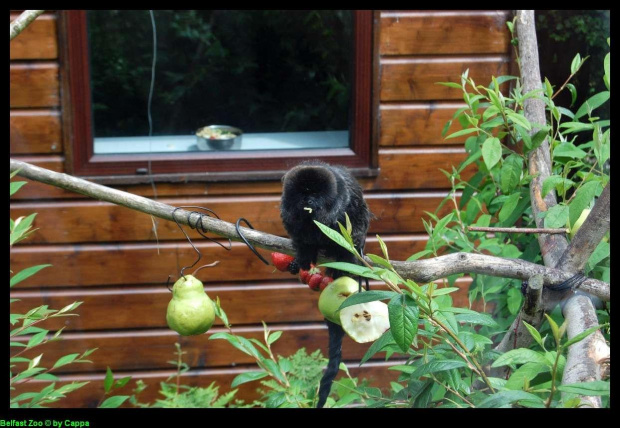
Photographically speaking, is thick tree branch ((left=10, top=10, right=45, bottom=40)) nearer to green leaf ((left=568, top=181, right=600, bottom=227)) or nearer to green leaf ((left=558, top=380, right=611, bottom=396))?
green leaf ((left=568, top=181, right=600, bottom=227))

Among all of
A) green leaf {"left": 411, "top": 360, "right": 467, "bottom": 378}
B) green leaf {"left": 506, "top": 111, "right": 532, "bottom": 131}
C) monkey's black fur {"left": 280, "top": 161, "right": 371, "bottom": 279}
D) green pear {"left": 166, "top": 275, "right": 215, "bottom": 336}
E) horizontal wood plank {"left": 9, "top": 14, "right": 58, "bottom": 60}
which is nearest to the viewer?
green leaf {"left": 411, "top": 360, "right": 467, "bottom": 378}

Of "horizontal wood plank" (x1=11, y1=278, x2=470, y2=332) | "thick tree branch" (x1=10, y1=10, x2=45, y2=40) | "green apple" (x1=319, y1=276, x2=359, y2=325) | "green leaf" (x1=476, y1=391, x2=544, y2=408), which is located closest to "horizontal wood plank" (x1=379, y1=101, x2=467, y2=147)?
"horizontal wood plank" (x1=11, y1=278, x2=470, y2=332)

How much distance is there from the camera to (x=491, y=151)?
6.21ft

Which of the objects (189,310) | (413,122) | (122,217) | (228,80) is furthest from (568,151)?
(122,217)

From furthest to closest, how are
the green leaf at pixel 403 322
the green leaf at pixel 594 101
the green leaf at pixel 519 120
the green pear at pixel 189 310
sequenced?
the green leaf at pixel 594 101 < the green leaf at pixel 519 120 < the green pear at pixel 189 310 < the green leaf at pixel 403 322

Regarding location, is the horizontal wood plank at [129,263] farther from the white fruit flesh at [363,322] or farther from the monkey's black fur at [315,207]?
the white fruit flesh at [363,322]

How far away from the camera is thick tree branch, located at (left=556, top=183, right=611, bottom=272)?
1.53m

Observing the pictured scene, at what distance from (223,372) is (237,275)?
50 cm

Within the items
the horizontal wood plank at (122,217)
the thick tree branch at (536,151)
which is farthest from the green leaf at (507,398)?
the horizontal wood plank at (122,217)

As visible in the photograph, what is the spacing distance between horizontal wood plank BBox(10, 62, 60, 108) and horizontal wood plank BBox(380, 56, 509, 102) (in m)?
1.48

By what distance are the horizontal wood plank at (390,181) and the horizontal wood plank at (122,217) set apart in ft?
0.08

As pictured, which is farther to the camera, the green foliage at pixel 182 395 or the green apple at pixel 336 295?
the green foliage at pixel 182 395

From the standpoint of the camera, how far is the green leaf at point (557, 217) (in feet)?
5.69

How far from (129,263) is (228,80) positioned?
1.01 meters
